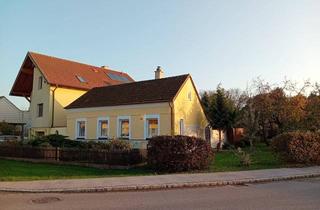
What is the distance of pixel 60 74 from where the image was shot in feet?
118

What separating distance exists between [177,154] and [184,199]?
615 cm

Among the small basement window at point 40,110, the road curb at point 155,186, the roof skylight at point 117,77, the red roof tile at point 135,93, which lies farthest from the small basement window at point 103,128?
the road curb at point 155,186

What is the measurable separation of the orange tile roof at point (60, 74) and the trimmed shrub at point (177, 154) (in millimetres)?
20080

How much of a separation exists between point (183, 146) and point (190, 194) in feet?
17.7

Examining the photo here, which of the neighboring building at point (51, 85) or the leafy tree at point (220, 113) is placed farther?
the neighboring building at point (51, 85)

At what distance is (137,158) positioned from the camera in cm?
1873

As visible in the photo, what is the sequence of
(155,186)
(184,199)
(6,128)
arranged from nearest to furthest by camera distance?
(184,199) → (155,186) → (6,128)

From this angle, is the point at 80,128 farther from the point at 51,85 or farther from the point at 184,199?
the point at 184,199

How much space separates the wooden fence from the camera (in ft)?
60.4

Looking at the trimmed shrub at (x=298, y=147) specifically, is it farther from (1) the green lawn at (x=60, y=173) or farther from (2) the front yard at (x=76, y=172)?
(1) the green lawn at (x=60, y=173)

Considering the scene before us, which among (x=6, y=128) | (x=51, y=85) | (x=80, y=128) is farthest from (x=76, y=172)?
(x=6, y=128)

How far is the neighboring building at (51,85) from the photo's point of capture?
3456 centimetres

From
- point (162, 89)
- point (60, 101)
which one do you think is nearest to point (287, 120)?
point (162, 89)

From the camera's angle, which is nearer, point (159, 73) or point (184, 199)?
point (184, 199)
